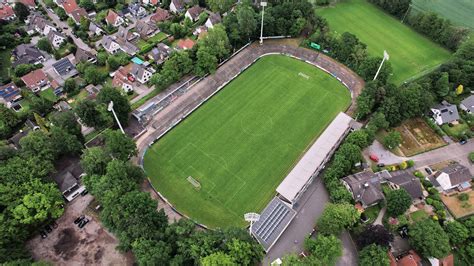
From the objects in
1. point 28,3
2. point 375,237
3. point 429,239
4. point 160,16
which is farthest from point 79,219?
point 28,3

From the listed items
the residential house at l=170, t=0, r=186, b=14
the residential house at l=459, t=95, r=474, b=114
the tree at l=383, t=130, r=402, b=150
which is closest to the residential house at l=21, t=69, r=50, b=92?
the residential house at l=170, t=0, r=186, b=14

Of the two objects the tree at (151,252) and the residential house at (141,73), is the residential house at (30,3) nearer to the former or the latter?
the residential house at (141,73)

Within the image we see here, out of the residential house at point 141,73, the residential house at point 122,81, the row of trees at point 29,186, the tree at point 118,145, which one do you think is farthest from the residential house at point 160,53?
the tree at point 118,145

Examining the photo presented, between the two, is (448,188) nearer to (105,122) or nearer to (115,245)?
(115,245)

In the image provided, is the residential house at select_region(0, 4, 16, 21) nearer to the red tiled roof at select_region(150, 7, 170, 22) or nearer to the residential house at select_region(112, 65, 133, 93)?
the red tiled roof at select_region(150, 7, 170, 22)

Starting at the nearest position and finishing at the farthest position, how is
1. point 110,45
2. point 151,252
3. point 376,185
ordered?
point 151,252 → point 376,185 → point 110,45

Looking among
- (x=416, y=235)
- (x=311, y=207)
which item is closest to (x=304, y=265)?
(x=311, y=207)

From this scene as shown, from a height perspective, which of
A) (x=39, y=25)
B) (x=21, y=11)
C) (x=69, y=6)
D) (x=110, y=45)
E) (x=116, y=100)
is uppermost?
(x=69, y=6)

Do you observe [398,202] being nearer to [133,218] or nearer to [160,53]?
[133,218]
